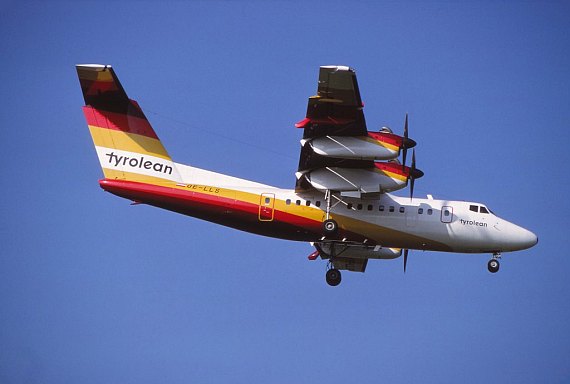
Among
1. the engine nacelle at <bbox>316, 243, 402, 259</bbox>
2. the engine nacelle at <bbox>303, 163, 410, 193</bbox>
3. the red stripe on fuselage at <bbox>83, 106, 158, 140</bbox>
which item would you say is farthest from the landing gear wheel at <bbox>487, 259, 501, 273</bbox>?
the red stripe on fuselage at <bbox>83, 106, 158, 140</bbox>

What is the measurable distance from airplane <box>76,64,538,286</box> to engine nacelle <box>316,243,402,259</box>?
358mm

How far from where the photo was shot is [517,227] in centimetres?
2934

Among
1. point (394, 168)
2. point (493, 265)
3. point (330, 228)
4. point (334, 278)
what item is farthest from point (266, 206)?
point (493, 265)

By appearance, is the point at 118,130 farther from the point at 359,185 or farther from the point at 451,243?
the point at 451,243

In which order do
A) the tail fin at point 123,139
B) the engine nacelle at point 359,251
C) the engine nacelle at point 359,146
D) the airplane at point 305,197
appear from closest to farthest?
the engine nacelle at point 359,146 < the airplane at point 305,197 < the tail fin at point 123,139 < the engine nacelle at point 359,251

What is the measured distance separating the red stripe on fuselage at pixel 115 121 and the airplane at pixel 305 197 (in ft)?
0.12

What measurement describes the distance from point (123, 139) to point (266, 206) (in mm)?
5728

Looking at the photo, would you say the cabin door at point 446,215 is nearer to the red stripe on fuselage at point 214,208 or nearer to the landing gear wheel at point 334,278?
the red stripe on fuselage at point 214,208

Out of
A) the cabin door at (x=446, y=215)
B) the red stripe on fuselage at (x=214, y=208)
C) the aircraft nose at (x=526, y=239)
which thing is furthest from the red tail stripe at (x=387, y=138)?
the aircraft nose at (x=526, y=239)

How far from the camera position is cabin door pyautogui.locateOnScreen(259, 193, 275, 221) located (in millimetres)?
28641

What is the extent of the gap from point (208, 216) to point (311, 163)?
4019mm

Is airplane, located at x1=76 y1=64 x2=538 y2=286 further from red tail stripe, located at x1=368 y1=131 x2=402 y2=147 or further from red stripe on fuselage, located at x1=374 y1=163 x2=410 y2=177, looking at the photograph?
red tail stripe, located at x1=368 y1=131 x2=402 y2=147

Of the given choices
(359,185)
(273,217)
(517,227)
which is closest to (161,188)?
(273,217)

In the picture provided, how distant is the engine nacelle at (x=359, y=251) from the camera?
30406mm
